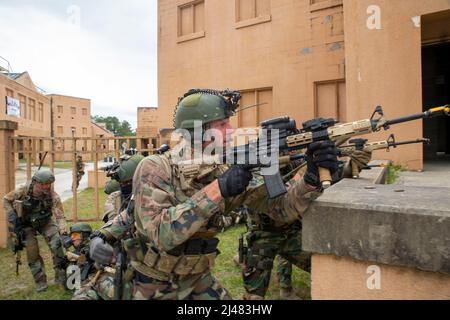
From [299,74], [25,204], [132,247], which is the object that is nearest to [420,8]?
[299,74]

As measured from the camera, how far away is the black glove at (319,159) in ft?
6.23

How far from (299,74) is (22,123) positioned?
27003 mm

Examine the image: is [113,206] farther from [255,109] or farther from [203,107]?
[255,109]

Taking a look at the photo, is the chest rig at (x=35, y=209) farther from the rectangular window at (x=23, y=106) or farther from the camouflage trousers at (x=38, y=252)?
the rectangular window at (x=23, y=106)

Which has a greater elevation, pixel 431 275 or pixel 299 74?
pixel 299 74

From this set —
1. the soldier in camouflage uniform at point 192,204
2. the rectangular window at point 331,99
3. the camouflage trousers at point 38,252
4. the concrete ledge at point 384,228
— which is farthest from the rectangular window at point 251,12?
the concrete ledge at point 384,228

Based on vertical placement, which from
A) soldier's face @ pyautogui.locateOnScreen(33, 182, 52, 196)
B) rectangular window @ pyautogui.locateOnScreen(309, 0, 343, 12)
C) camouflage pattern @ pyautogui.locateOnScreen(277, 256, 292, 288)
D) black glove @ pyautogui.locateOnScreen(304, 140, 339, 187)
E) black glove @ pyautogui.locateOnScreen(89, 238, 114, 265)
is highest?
rectangular window @ pyautogui.locateOnScreen(309, 0, 343, 12)

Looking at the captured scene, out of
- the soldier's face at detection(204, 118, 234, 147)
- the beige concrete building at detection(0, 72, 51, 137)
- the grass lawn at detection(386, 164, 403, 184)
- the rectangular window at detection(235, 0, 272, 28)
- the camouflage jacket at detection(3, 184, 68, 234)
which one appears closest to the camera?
the soldier's face at detection(204, 118, 234, 147)

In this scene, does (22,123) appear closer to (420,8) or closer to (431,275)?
(420,8)

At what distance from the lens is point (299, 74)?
801 centimetres

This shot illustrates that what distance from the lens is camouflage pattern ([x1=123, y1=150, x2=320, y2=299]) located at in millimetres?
1796

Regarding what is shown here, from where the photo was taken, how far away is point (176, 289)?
216cm

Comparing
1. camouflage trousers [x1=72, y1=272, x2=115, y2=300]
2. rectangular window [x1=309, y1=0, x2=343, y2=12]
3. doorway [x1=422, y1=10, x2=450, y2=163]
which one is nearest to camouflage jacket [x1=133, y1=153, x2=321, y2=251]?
camouflage trousers [x1=72, y1=272, x2=115, y2=300]

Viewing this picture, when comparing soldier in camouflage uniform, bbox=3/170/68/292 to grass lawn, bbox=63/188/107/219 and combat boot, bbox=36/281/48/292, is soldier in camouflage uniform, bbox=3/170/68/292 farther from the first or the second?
grass lawn, bbox=63/188/107/219
